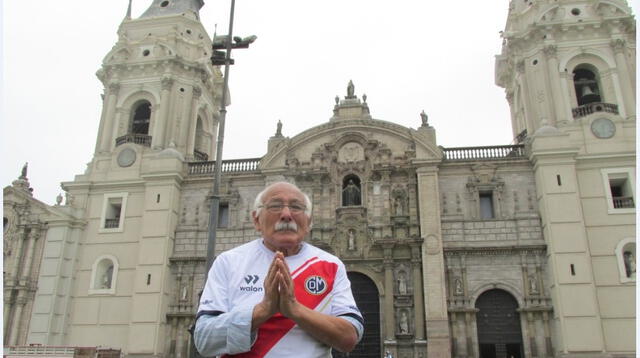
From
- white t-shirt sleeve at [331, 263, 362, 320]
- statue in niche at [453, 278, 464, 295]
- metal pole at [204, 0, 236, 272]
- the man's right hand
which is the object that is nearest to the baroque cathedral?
statue in niche at [453, 278, 464, 295]

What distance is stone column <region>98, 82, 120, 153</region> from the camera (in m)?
29.9

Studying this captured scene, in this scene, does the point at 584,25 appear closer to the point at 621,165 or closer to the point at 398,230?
the point at 621,165

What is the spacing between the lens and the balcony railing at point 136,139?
2948 cm

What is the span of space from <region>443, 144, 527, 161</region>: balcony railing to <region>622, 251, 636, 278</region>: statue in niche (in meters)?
6.55

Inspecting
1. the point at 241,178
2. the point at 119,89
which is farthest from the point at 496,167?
the point at 119,89

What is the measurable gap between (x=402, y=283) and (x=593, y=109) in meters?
13.2

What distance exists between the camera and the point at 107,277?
27.0 meters

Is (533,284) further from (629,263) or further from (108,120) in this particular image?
(108,120)

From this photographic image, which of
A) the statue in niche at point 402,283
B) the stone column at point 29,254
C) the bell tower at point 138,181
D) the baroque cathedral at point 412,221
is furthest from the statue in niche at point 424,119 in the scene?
the stone column at point 29,254

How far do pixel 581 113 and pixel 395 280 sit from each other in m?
13.0

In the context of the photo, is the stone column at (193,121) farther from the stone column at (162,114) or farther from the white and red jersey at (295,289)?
the white and red jersey at (295,289)

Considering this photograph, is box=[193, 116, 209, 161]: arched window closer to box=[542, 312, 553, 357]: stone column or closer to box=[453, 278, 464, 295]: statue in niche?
box=[453, 278, 464, 295]: statue in niche

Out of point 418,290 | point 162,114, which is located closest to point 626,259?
point 418,290

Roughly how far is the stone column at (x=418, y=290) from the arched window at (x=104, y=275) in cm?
1525
